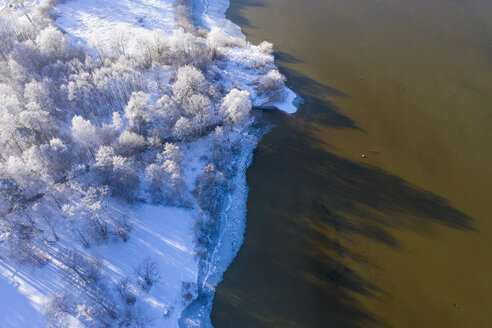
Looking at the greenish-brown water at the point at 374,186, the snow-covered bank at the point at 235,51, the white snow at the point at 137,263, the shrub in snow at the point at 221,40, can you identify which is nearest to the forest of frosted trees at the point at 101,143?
the shrub in snow at the point at 221,40

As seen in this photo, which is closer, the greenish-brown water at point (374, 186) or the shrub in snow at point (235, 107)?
the greenish-brown water at point (374, 186)

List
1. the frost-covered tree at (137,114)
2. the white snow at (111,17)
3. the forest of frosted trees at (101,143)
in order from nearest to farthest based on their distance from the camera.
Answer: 1. the forest of frosted trees at (101,143)
2. the frost-covered tree at (137,114)
3. the white snow at (111,17)

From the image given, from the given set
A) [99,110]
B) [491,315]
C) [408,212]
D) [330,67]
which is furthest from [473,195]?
[99,110]

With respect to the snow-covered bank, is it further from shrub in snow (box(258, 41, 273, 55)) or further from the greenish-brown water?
the greenish-brown water

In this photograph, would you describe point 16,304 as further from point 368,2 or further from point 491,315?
point 368,2

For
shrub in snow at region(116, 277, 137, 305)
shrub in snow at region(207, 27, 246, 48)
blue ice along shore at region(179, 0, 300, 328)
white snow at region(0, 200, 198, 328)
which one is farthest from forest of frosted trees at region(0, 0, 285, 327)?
blue ice along shore at region(179, 0, 300, 328)

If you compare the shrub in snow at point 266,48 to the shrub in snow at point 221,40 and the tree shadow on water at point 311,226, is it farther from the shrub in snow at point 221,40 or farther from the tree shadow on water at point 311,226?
the tree shadow on water at point 311,226

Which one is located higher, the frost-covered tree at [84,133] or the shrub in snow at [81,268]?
the frost-covered tree at [84,133]
